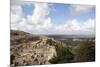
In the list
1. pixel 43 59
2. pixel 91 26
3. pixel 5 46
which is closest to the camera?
pixel 5 46

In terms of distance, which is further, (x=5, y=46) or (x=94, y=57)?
(x=94, y=57)

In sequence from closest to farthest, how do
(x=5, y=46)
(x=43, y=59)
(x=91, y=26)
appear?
1. (x=5, y=46)
2. (x=43, y=59)
3. (x=91, y=26)

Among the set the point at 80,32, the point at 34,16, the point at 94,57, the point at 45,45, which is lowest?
the point at 94,57

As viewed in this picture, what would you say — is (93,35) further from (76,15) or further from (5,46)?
(5,46)
